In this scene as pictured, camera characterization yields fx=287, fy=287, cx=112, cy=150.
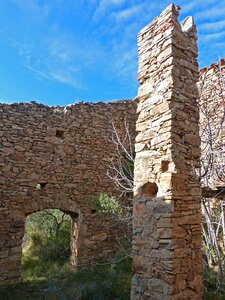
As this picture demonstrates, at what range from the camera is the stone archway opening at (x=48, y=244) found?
7.25 m

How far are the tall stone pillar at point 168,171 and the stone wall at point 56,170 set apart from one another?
12.5 feet

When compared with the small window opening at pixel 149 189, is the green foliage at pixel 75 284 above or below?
below

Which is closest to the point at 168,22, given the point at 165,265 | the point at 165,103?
the point at 165,103

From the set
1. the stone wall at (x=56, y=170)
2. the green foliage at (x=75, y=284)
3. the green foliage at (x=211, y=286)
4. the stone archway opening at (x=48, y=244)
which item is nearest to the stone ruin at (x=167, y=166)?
the green foliage at (x=211, y=286)

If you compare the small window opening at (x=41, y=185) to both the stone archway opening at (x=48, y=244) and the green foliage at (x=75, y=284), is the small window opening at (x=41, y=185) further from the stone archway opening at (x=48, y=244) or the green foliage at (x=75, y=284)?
the green foliage at (x=75, y=284)

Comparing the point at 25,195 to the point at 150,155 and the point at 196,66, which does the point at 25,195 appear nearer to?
the point at 150,155

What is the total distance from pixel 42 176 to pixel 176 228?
4413mm

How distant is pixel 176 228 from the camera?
9.62 ft

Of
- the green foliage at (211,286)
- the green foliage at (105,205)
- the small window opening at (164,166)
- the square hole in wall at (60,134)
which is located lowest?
the green foliage at (211,286)

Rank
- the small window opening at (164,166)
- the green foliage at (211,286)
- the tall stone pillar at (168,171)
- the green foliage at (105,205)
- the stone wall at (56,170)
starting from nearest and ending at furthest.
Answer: the tall stone pillar at (168,171) < the small window opening at (164,166) < the green foliage at (211,286) < the stone wall at (56,170) < the green foliage at (105,205)

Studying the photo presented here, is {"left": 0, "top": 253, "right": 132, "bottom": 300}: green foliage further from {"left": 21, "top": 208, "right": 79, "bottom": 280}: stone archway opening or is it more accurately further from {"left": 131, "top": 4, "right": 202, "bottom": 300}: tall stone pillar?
{"left": 131, "top": 4, "right": 202, "bottom": 300}: tall stone pillar

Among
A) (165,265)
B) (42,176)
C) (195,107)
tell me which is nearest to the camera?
(165,265)

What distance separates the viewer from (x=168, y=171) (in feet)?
9.98

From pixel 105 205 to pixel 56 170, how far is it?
4.84ft
